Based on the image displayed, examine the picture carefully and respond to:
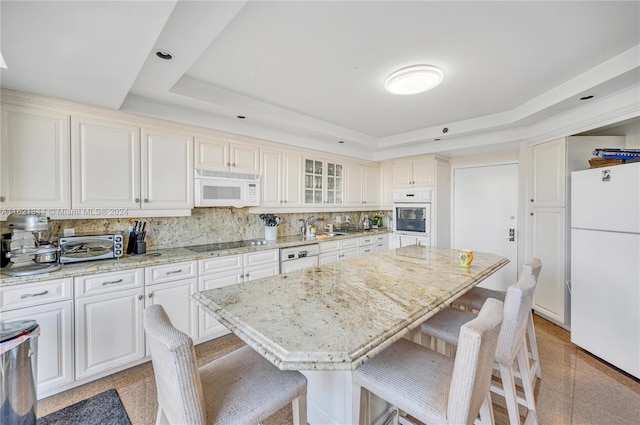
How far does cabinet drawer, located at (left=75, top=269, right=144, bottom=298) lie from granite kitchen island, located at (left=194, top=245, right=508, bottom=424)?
3.87 feet

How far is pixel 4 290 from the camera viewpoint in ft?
5.61

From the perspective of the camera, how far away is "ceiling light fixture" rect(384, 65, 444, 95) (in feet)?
6.73

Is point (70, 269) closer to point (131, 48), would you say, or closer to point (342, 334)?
point (131, 48)

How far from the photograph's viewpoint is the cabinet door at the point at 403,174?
175 inches

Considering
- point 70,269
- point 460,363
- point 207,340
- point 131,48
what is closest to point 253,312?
point 460,363

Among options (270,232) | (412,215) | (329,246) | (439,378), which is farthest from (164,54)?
(412,215)

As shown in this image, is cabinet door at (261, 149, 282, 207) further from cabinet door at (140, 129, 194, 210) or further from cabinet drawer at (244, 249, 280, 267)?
cabinet door at (140, 129, 194, 210)

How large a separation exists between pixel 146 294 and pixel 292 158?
2265mm

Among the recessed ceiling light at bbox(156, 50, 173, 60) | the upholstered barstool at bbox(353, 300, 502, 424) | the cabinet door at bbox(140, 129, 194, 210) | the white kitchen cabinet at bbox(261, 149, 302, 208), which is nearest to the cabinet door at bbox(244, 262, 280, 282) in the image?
the white kitchen cabinet at bbox(261, 149, 302, 208)

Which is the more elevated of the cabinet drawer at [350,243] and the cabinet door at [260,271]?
the cabinet drawer at [350,243]

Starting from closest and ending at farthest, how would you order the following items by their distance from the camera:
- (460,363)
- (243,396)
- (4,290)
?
1. (460,363)
2. (243,396)
3. (4,290)

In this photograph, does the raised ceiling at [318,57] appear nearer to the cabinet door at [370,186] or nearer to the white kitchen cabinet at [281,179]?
the white kitchen cabinet at [281,179]

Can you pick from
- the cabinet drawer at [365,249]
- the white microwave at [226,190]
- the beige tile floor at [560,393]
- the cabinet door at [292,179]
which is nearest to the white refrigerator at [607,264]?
the beige tile floor at [560,393]

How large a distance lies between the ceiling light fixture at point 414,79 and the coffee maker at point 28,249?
280cm
